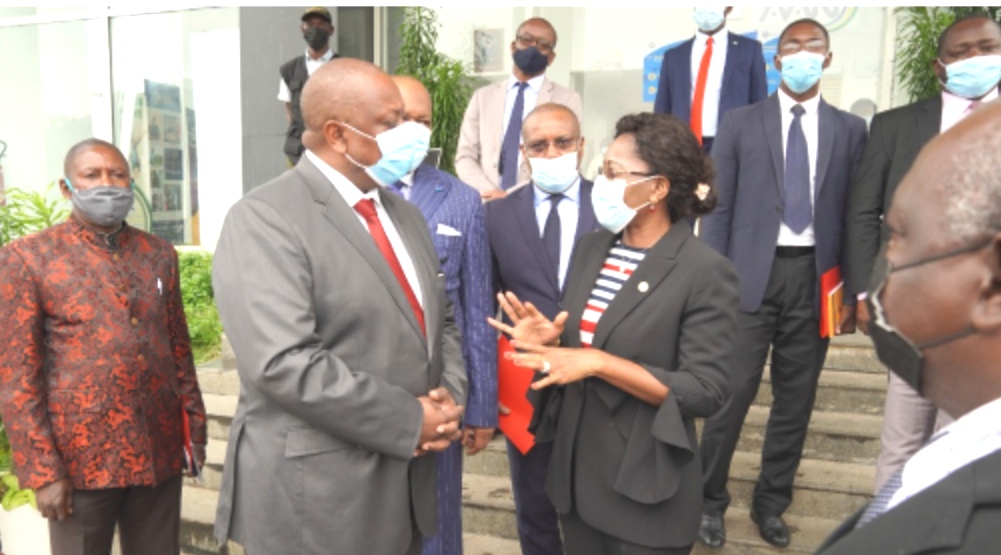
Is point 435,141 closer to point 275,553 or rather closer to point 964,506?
point 275,553

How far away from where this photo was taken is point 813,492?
143 inches

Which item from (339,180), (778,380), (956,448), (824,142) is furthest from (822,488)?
(956,448)

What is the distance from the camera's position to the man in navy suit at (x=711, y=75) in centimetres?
405

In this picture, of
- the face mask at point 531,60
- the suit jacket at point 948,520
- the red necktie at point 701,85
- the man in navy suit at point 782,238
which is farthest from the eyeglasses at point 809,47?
the suit jacket at point 948,520

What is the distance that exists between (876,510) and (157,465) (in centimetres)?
251

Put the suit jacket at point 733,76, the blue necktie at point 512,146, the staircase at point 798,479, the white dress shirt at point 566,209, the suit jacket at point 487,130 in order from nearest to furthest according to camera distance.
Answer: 1. the white dress shirt at point 566,209
2. the staircase at point 798,479
3. the suit jacket at point 733,76
4. the blue necktie at point 512,146
5. the suit jacket at point 487,130

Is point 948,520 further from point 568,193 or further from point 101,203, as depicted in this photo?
point 101,203

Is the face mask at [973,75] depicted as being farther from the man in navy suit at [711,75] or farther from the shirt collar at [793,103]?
the man in navy suit at [711,75]

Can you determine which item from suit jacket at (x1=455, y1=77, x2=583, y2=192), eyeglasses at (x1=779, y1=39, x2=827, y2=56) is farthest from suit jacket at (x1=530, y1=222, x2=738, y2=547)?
suit jacket at (x1=455, y1=77, x2=583, y2=192)

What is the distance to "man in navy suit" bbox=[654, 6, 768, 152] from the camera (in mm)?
4055

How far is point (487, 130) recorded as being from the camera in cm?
435

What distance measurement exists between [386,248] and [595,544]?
1097mm

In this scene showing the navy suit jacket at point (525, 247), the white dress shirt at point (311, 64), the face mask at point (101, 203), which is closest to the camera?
the face mask at point (101, 203)

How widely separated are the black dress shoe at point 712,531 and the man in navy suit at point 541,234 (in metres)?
0.69
